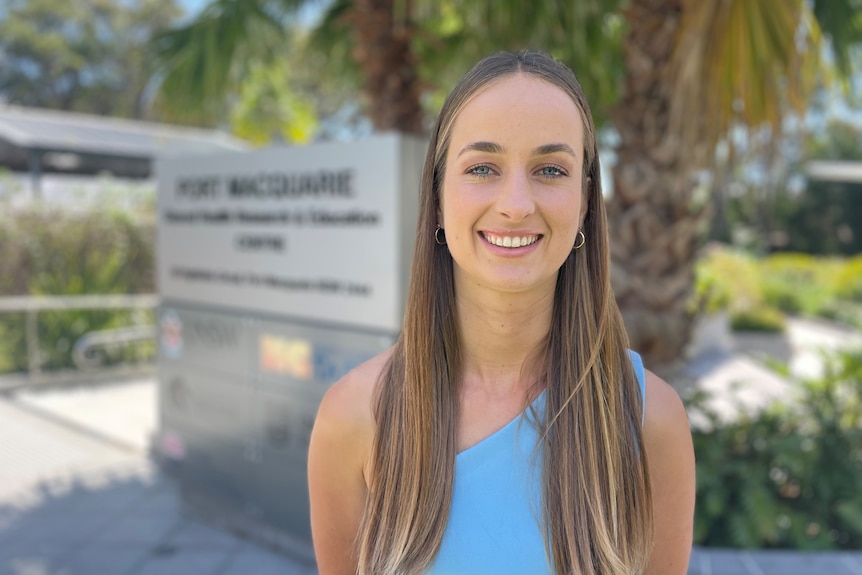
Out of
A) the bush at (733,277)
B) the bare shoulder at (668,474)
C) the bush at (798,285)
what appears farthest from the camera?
the bush at (798,285)

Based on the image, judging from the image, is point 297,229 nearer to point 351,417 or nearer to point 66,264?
point 351,417

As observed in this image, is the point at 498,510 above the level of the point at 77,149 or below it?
below

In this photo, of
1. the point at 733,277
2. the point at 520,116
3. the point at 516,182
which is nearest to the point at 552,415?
the point at 516,182

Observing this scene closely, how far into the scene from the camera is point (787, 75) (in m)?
3.84

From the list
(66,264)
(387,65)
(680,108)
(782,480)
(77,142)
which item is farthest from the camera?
(77,142)

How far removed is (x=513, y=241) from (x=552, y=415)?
1.17ft

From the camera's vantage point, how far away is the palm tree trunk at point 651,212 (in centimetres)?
401

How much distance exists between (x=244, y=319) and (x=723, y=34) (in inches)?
129

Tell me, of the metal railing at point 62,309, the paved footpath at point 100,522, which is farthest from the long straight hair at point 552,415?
the metal railing at point 62,309

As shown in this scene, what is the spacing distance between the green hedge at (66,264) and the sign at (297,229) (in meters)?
4.10

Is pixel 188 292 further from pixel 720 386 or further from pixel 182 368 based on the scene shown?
pixel 720 386

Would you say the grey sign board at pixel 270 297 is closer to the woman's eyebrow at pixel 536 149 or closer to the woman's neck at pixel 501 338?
the woman's neck at pixel 501 338

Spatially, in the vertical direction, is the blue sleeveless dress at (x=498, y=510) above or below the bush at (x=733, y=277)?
above

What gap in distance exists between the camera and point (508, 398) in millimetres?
1428
